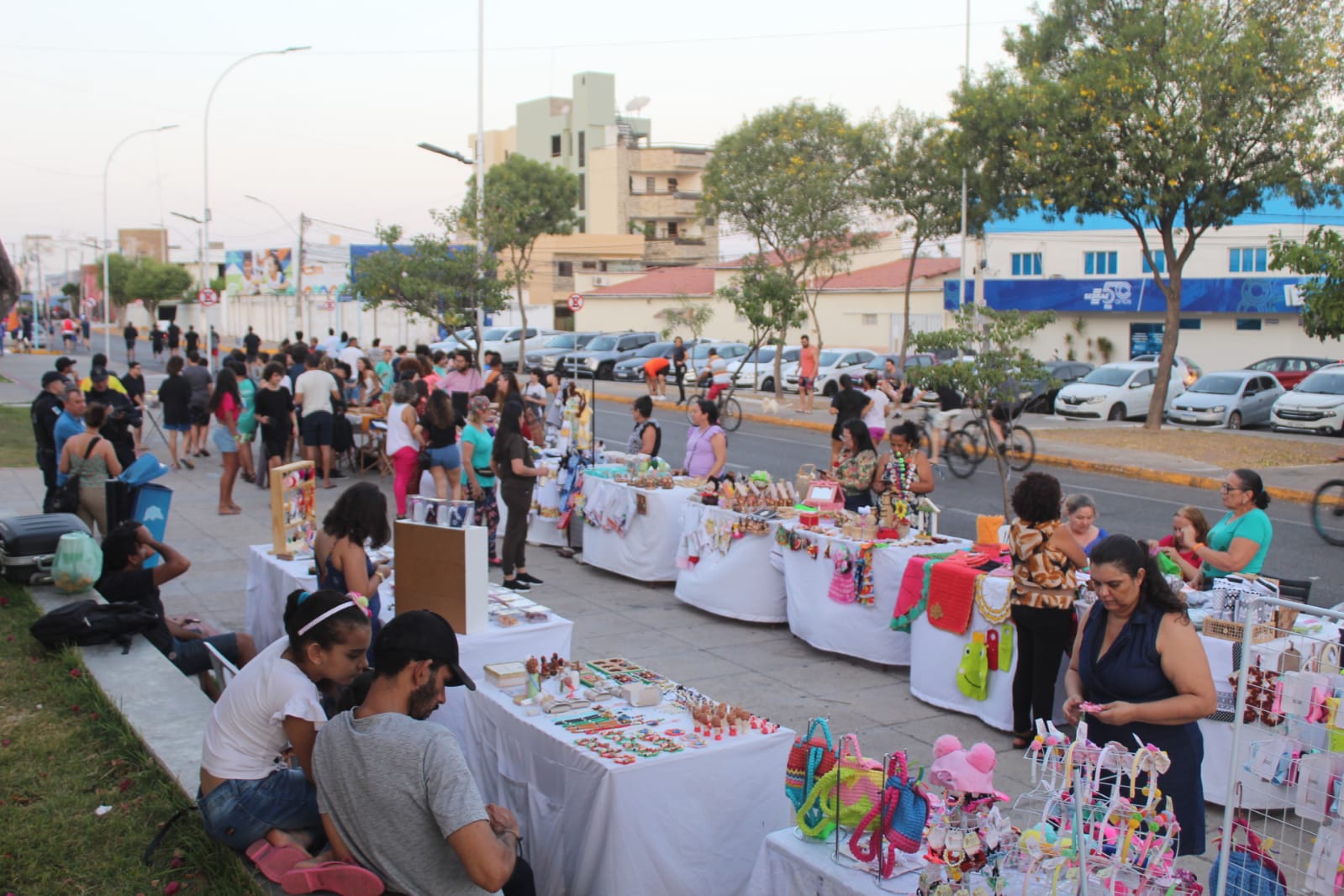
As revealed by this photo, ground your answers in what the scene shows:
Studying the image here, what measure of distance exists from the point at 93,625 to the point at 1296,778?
674 centimetres

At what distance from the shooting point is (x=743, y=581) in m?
9.56

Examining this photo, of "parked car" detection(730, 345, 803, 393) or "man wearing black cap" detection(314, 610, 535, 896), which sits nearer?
"man wearing black cap" detection(314, 610, 535, 896)

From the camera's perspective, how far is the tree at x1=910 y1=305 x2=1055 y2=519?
12.6 meters

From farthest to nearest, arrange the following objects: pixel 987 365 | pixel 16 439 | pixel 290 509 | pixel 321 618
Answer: pixel 16 439 → pixel 987 365 → pixel 290 509 → pixel 321 618

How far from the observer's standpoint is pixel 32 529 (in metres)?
9.41

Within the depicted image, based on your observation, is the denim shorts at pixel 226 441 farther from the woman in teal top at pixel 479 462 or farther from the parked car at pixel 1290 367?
the parked car at pixel 1290 367

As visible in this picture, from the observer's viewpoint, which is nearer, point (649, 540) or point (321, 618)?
point (321, 618)

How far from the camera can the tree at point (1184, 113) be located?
66.7 ft

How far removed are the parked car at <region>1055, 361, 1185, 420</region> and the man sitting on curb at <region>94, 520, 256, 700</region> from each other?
23.1m

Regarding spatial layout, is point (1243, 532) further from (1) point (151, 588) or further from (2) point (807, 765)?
(1) point (151, 588)

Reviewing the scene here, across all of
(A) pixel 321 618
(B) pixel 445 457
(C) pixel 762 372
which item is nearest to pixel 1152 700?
(A) pixel 321 618

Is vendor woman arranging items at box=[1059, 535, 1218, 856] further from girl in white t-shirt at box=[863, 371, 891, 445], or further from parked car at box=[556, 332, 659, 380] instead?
parked car at box=[556, 332, 659, 380]

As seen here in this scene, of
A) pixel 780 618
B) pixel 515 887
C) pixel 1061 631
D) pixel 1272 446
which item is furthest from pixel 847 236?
pixel 515 887

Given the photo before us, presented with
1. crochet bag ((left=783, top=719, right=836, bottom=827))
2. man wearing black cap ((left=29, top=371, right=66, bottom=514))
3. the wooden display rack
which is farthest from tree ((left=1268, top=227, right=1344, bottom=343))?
man wearing black cap ((left=29, top=371, right=66, bottom=514))
